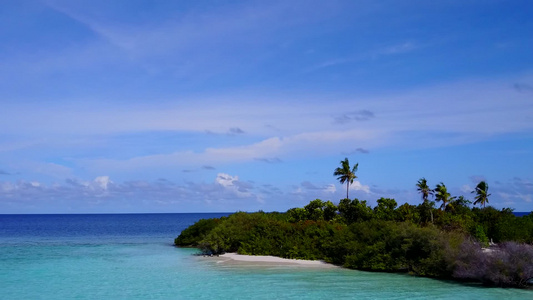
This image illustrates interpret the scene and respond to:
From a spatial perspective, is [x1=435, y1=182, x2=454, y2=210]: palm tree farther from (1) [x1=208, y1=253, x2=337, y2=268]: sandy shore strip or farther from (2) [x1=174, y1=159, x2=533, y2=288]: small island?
(1) [x1=208, y1=253, x2=337, y2=268]: sandy shore strip

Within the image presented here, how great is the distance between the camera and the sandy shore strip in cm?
4009

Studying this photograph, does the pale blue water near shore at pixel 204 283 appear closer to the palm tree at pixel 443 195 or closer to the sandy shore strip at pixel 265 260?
the sandy shore strip at pixel 265 260

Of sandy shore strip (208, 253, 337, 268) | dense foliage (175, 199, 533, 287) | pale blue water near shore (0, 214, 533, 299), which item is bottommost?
pale blue water near shore (0, 214, 533, 299)

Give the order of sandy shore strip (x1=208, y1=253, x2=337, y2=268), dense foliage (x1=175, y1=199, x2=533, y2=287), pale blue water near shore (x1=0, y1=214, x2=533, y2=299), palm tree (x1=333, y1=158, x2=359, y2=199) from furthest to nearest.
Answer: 1. palm tree (x1=333, y1=158, x2=359, y2=199)
2. sandy shore strip (x1=208, y1=253, x2=337, y2=268)
3. dense foliage (x1=175, y1=199, x2=533, y2=287)
4. pale blue water near shore (x1=0, y1=214, x2=533, y2=299)

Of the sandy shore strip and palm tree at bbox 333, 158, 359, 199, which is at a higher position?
palm tree at bbox 333, 158, 359, 199

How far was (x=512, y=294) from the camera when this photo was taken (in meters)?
26.8

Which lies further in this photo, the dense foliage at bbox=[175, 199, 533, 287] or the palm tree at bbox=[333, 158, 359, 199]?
the palm tree at bbox=[333, 158, 359, 199]

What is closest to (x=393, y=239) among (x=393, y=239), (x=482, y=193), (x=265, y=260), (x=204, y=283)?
(x=393, y=239)

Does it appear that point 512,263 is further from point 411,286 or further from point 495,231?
point 495,231

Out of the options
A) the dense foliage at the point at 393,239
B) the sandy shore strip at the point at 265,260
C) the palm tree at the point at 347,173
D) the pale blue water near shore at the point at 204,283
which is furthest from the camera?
the palm tree at the point at 347,173

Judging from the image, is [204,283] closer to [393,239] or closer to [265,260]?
[265,260]

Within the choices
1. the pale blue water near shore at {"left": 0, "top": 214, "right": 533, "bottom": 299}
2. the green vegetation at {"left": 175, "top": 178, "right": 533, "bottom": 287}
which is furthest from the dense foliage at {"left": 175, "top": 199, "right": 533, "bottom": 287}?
the pale blue water near shore at {"left": 0, "top": 214, "right": 533, "bottom": 299}

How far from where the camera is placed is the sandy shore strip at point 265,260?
132 ft

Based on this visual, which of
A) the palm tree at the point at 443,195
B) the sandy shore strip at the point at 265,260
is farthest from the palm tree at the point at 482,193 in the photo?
the sandy shore strip at the point at 265,260
